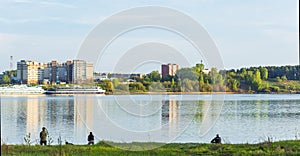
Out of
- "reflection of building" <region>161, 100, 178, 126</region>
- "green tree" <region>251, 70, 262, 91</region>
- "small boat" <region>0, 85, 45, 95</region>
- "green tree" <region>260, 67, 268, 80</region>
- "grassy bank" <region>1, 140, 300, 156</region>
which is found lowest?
"reflection of building" <region>161, 100, 178, 126</region>

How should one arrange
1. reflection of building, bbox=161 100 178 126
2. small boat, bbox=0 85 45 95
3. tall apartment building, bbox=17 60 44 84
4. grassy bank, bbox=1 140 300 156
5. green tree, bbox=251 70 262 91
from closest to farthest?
1. grassy bank, bbox=1 140 300 156
2. reflection of building, bbox=161 100 178 126
3. green tree, bbox=251 70 262 91
4. small boat, bbox=0 85 45 95
5. tall apartment building, bbox=17 60 44 84

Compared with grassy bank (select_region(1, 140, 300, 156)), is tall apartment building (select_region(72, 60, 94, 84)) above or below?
above

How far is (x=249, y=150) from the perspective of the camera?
14391 millimetres

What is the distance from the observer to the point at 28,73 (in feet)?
430

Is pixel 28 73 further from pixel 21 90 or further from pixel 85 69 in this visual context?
pixel 85 69

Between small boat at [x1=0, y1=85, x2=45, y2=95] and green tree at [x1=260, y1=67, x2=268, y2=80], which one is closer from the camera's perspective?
green tree at [x1=260, y1=67, x2=268, y2=80]

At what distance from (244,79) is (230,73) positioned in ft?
39.9

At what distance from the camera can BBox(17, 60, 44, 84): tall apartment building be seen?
123 metres

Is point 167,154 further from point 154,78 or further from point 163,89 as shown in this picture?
point 163,89

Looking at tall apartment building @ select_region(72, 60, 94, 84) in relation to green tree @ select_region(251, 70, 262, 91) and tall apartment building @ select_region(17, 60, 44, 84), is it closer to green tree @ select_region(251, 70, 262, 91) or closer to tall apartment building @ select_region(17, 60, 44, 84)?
green tree @ select_region(251, 70, 262, 91)

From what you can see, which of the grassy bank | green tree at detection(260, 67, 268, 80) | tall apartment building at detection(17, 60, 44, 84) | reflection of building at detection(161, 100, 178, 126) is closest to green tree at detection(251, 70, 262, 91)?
green tree at detection(260, 67, 268, 80)

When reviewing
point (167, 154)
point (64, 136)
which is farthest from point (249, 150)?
point (64, 136)

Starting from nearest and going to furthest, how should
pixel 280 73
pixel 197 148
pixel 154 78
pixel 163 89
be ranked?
pixel 197 148 → pixel 154 78 → pixel 163 89 → pixel 280 73

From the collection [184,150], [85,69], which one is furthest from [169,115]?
[184,150]
